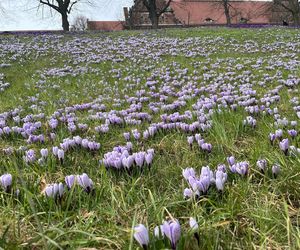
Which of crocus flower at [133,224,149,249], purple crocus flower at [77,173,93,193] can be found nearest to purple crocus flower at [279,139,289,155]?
purple crocus flower at [77,173,93,193]

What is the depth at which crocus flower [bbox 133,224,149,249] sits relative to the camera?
1.75 metres

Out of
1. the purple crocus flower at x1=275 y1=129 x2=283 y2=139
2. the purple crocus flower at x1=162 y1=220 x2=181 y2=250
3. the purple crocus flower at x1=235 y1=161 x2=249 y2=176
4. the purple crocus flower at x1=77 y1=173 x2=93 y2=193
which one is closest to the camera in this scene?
the purple crocus flower at x1=162 y1=220 x2=181 y2=250

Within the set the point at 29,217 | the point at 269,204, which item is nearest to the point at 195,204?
the point at 269,204

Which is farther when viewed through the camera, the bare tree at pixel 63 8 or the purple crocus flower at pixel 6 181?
the bare tree at pixel 63 8

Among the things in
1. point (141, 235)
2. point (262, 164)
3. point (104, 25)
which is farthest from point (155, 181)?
point (104, 25)

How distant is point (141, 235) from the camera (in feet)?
5.79

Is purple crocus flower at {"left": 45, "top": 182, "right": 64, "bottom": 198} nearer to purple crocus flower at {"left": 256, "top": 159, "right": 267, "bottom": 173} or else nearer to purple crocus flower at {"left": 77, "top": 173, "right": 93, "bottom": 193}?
purple crocus flower at {"left": 77, "top": 173, "right": 93, "bottom": 193}

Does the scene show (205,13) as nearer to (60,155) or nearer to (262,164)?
(60,155)

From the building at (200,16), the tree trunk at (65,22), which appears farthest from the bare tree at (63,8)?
the building at (200,16)

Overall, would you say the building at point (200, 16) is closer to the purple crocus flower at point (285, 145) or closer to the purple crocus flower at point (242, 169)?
the purple crocus flower at point (285, 145)

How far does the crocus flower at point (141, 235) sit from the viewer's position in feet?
5.76

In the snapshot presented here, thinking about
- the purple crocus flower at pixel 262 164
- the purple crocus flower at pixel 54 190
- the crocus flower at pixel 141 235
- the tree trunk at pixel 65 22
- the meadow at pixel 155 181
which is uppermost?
the tree trunk at pixel 65 22

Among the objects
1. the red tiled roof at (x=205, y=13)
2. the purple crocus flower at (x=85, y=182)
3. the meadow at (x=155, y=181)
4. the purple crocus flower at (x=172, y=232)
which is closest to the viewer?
the purple crocus flower at (x=172, y=232)

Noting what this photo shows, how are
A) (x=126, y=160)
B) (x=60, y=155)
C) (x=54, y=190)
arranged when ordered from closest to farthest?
1. (x=54, y=190)
2. (x=126, y=160)
3. (x=60, y=155)
